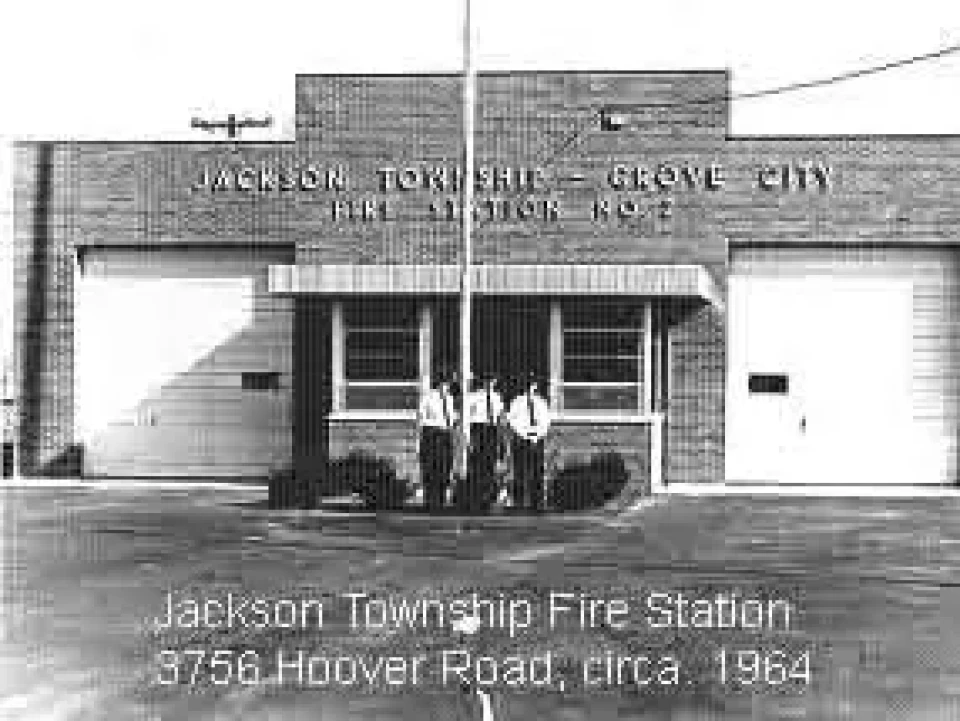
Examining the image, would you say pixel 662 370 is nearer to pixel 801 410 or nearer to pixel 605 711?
pixel 801 410

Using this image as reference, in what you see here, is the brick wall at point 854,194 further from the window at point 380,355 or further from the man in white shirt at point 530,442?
the man in white shirt at point 530,442

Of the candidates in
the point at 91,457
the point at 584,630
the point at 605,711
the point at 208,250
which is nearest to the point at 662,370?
the point at 208,250

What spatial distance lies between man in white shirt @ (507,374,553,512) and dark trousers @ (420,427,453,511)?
0.93 meters

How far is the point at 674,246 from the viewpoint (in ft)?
94.9

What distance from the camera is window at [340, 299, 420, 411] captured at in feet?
89.5

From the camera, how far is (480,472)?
72.2 feet

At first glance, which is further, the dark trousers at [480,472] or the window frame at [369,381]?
the window frame at [369,381]

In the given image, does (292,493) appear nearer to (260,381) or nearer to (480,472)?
(480,472)

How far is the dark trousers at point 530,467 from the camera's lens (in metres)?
22.4

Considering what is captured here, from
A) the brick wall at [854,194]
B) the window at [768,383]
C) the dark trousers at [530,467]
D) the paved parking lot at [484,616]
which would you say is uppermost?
the brick wall at [854,194]

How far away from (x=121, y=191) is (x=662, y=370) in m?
9.77

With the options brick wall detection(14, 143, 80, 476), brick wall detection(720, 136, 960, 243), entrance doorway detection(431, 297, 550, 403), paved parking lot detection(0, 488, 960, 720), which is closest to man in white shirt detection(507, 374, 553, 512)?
paved parking lot detection(0, 488, 960, 720)

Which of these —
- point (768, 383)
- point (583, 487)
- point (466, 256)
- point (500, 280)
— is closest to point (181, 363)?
point (500, 280)

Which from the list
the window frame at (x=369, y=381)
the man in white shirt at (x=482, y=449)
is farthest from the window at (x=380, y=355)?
the man in white shirt at (x=482, y=449)
